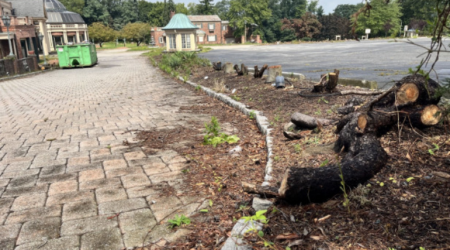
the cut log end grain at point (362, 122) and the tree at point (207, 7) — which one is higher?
the tree at point (207, 7)

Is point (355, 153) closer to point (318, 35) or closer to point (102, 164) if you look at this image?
point (102, 164)

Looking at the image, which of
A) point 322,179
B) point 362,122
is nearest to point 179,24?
point 362,122

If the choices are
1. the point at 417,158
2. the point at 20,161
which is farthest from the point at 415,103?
the point at 20,161

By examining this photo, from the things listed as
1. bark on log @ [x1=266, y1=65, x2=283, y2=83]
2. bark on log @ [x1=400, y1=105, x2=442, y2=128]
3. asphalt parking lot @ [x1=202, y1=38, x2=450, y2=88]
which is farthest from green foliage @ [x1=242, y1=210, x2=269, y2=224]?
bark on log @ [x1=266, y1=65, x2=283, y2=83]

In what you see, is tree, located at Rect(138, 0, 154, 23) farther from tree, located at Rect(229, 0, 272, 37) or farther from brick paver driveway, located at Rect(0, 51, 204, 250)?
brick paver driveway, located at Rect(0, 51, 204, 250)

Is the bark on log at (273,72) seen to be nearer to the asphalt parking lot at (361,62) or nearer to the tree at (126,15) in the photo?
the asphalt parking lot at (361,62)

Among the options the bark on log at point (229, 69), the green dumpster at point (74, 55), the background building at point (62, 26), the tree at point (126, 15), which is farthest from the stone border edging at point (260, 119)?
the tree at point (126, 15)

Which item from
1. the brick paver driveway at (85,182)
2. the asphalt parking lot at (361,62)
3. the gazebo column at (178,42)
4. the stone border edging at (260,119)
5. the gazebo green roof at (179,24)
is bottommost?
the brick paver driveway at (85,182)

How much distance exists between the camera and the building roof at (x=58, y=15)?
55.6 metres

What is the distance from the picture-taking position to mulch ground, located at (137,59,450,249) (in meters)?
2.18

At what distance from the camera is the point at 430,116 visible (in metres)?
3.33

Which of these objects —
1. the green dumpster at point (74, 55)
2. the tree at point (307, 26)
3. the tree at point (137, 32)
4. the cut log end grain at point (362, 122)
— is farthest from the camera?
the tree at point (307, 26)

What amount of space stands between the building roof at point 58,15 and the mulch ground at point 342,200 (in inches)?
2404

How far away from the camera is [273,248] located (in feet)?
7.21
